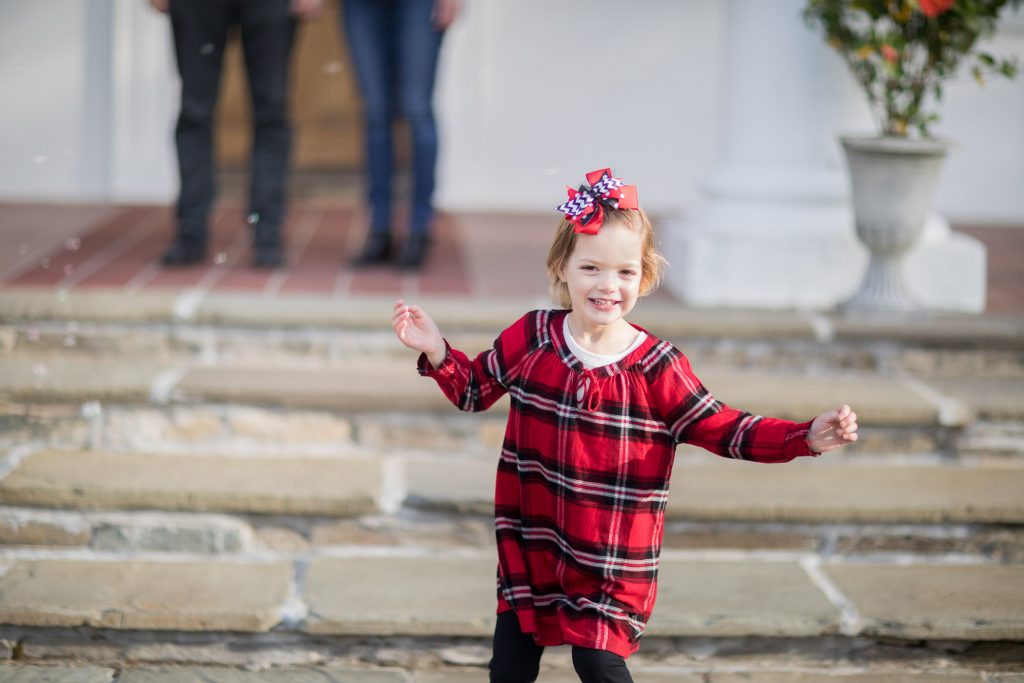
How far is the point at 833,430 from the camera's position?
2012mm

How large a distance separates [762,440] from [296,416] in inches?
67.6

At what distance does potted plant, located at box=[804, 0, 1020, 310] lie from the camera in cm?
376

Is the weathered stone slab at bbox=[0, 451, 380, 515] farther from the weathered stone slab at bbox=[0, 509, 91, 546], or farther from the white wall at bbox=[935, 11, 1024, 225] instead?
the white wall at bbox=[935, 11, 1024, 225]

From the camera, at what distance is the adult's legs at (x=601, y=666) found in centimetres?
220

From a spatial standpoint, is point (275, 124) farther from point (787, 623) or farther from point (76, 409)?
point (787, 623)

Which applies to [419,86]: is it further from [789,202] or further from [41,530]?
[41,530]

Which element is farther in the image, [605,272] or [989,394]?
[989,394]

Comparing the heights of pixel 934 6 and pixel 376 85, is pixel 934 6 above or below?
above

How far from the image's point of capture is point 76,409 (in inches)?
138

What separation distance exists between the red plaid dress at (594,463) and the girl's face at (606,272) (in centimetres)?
11

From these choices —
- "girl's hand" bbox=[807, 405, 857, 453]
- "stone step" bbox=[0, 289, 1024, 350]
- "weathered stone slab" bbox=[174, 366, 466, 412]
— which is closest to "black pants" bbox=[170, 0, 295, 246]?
"stone step" bbox=[0, 289, 1024, 350]

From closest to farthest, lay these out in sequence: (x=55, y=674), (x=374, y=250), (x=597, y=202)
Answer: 1. (x=597, y=202)
2. (x=55, y=674)
3. (x=374, y=250)

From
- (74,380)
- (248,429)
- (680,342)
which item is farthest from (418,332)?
(680,342)

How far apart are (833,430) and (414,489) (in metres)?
1.46
